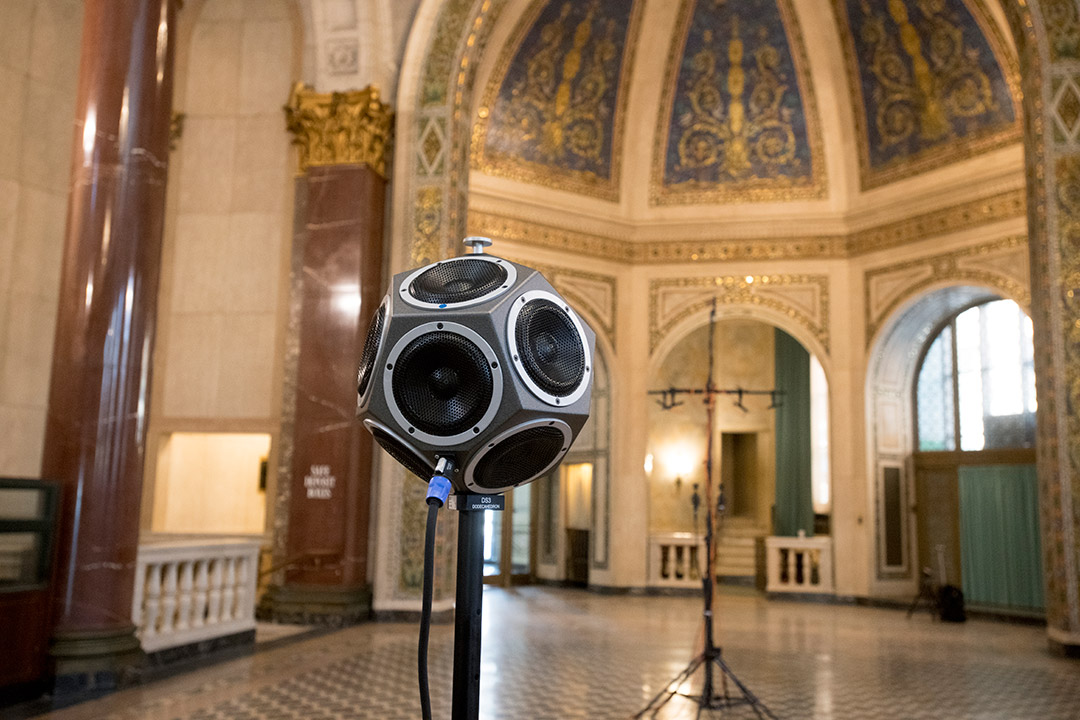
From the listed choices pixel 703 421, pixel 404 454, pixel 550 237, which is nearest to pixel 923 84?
pixel 550 237

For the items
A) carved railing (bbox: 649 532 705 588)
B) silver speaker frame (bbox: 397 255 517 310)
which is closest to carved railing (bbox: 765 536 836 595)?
carved railing (bbox: 649 532 705 588)

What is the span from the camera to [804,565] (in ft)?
45.1

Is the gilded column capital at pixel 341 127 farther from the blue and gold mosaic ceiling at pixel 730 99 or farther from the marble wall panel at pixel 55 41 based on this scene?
the blue and gold mosaic ceiling at pixel 730 99

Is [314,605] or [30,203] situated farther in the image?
[314,605]

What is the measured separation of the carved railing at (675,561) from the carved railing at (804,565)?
1044 millimetres

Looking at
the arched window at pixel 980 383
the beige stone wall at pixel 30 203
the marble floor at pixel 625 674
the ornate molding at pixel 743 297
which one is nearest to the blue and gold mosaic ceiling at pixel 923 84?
the ornate molding at pixel 743 297

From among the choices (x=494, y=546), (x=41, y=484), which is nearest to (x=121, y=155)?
(x=41, y=484)

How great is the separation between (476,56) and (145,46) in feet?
15.5

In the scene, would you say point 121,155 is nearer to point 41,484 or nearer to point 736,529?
point 41,484

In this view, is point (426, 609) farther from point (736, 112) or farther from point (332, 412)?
point (736, 112)

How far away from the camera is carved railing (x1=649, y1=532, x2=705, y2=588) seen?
46.2ft

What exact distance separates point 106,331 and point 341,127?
464 centimetres

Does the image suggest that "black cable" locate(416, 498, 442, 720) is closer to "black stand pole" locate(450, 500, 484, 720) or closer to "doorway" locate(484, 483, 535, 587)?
"black stand pole" locate(450, 500, 484, 720)

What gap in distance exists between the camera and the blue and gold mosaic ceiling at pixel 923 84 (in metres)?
12.3
